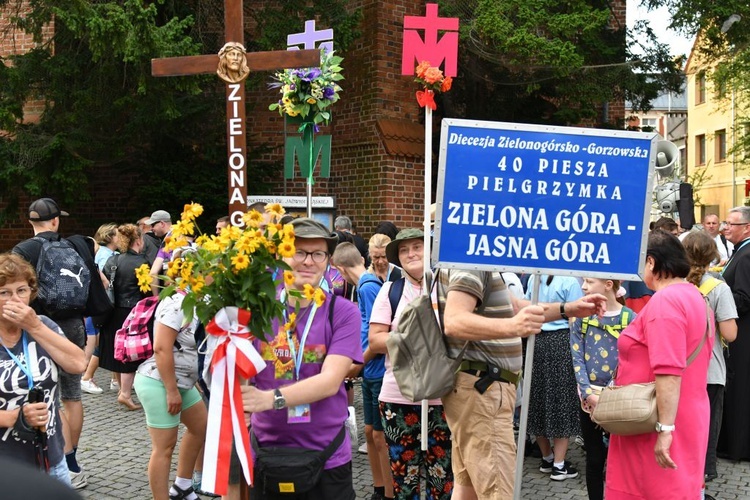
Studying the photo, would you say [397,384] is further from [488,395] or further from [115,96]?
[115,96]

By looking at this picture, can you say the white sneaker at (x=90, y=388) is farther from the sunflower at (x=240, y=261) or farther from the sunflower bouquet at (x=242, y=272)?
the sunflower at (x=240, y=261)

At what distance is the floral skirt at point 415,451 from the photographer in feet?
14.9

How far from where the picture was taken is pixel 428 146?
4418 mm

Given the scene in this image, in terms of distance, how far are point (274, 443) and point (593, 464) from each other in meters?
2.46

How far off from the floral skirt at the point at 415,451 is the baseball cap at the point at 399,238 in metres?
0.88

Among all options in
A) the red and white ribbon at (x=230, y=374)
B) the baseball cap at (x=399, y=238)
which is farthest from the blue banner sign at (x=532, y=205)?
the baseball cap at (x=399, y=238)

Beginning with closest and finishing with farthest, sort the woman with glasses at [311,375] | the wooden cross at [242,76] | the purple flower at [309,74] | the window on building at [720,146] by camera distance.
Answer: the woman with glasses at [311,375] → the wooden cross at [242,76] → the purple flower at [309,74] → the window on building at [720,146]

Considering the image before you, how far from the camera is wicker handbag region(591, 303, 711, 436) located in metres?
3.45

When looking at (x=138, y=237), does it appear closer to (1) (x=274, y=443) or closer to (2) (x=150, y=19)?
(2) (x=150, y=19)

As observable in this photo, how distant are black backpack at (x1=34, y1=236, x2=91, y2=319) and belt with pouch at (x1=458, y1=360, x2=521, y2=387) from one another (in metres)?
3.44

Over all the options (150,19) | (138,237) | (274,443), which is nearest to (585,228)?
(274,443)

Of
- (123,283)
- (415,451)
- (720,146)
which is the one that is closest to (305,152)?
(123,283)

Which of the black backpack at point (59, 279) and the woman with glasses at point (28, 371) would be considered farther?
the black backpack at point (59, 279)

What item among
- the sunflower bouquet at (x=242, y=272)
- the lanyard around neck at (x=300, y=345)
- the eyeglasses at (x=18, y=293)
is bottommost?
the lanyard around neck at (x=300, y=345)
